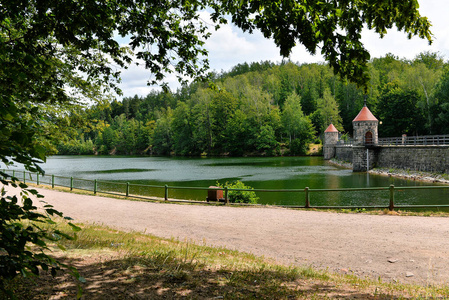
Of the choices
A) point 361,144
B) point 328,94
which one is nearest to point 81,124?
point 361,144

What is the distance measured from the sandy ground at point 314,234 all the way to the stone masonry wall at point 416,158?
26441 mm

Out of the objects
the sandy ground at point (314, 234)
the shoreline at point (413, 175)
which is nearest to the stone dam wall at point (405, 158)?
the shoreline at point (413, 175)

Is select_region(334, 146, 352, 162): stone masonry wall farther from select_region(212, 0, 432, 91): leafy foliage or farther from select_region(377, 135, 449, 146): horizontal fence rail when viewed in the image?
select_region(212, 0, 432, 91): leafy foliage

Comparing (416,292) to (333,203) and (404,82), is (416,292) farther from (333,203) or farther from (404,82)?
(404,82)

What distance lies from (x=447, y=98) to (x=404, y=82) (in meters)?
16.2

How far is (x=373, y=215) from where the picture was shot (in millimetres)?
11297

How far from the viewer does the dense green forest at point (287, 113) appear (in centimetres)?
6206

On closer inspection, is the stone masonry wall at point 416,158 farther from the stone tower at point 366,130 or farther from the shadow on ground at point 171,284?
the shadow on ground at point 171,284

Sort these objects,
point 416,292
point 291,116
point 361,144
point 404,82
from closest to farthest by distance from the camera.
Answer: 1. point 416,292
2. point 361,144
3. point 404,82
4. point 291,116

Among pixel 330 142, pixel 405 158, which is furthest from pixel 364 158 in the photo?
pixel 330 142

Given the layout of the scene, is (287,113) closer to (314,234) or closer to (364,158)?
(364,158)

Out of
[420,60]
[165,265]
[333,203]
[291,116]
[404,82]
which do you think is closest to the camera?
[165,265]

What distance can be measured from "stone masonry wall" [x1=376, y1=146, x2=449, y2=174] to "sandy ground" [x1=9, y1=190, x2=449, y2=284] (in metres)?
26.4

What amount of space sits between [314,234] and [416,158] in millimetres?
33522
